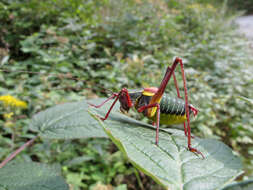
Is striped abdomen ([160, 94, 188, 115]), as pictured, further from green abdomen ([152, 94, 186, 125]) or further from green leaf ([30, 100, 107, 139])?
green leaf ([30, 100, 107, 139])

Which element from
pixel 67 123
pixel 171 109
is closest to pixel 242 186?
pixel 171 109

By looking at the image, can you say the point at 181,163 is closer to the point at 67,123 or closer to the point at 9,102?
the point at 67,123

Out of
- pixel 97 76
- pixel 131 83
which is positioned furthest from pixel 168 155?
pixel 97 76

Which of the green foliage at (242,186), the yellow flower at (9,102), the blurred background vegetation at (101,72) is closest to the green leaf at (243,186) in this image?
the green foliage at (242,186)

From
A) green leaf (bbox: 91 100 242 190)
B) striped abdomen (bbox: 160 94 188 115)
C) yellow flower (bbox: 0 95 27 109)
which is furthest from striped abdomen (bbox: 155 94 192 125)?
yellow flower (bbox: 0 95 27 109)

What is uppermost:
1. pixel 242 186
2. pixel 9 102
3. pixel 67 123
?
pixel 242 186

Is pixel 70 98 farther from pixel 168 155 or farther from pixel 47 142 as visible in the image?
pixel 168 155

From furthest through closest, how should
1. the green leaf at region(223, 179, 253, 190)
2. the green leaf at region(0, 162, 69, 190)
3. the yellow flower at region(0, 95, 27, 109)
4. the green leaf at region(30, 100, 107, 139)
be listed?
the yellow flower at region(0, 95, 27, 109) → the green leaf at region(30, 100, 107, 139) → the green leaf at region(0, 162, 69, 190) → the green leaf at region(223, 179, 253, 190)
